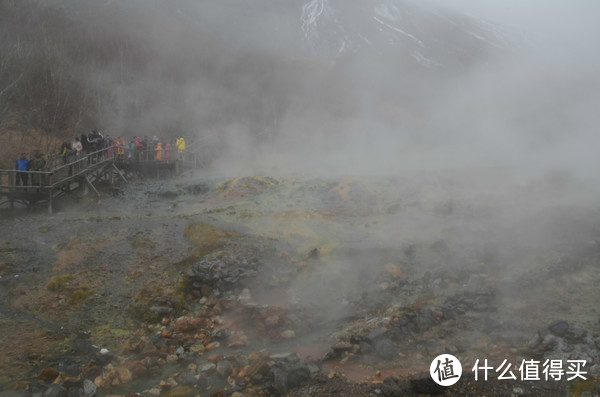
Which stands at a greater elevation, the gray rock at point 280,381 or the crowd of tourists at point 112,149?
the crowd of tourists at point 112,149

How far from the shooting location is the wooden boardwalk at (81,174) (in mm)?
8625

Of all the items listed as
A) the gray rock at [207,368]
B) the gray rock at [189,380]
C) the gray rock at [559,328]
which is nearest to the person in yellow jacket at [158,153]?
the gray rock at [207,368]

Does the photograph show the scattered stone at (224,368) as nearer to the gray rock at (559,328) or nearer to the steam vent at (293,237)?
the steam vent at (293,237)

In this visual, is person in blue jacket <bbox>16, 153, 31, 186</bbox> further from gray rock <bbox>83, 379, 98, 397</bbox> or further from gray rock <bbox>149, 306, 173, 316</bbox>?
gray rock <bbox>83, 379, 98, 397</bbox>

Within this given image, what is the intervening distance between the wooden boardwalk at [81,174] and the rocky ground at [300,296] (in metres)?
0.51

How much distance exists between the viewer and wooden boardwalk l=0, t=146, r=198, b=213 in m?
8.62

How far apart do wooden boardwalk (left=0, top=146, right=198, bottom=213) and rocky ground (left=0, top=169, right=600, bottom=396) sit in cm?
51

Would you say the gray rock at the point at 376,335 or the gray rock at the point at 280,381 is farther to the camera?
the gray rock at the point at 376,335

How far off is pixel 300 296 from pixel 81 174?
7214 mm

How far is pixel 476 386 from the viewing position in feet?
10.1

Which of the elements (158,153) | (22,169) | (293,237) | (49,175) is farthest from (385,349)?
(158,153)

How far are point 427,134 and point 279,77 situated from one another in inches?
486

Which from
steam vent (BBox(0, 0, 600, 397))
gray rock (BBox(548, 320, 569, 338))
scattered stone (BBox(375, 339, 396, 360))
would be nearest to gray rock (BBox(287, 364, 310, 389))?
steam vent (BBox(0, 0, 600, 397))

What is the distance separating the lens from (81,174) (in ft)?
32.6
